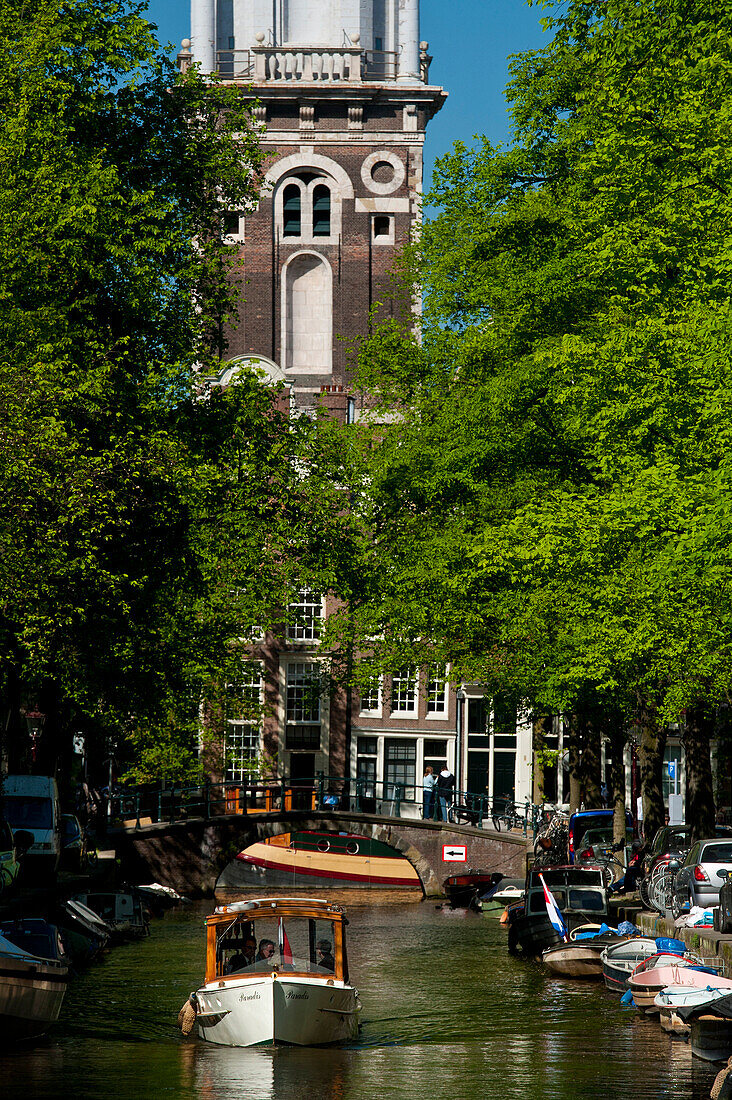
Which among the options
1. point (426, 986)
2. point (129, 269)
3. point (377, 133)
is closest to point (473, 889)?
point (426, 986)

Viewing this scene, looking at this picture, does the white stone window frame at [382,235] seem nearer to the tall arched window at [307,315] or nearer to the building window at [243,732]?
the tall arched window at [307,315]

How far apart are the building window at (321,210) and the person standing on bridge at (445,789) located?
1022 inches

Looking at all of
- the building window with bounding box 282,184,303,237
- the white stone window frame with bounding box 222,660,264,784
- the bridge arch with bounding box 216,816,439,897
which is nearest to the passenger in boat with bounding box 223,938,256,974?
the bridge arch with bounding box 216,816,439,897

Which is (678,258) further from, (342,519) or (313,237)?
(313,237)

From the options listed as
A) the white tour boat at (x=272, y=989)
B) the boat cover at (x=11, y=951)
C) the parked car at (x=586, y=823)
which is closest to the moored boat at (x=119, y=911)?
the parked car at (x=586, y=823)

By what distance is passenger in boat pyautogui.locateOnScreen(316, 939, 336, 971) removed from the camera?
76.6ft

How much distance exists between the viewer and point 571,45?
98.7 feet

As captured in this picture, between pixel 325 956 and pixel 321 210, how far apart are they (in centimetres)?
5224

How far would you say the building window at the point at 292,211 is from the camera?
70562 millimetres

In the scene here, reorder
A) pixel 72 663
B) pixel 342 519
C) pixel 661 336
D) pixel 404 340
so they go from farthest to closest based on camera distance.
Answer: pixel 404 340 → pixel 342 519 → pixel 72 663 → pixel 661 336

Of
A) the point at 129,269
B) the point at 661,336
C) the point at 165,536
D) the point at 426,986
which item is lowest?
the point at 426,986

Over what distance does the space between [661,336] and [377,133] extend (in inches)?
1911

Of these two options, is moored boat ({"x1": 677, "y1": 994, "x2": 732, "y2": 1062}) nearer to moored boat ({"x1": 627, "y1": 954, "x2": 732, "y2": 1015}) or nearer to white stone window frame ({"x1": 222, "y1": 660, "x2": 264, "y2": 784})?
moored boat ({"x1": 627, "y1": 954, "x2": 732, "y2": 1015})

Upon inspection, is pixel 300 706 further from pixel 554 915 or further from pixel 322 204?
pixel 554 915
